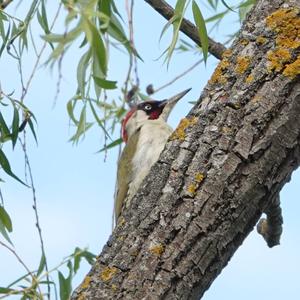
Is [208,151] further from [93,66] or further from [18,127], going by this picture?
[18,127]

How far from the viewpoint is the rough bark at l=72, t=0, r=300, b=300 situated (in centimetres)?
250

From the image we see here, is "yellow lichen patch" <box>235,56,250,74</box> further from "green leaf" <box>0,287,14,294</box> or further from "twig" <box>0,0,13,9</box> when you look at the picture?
"twig" <box>0,0,13,9</box>

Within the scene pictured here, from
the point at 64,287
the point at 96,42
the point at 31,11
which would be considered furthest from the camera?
the point at 64,287

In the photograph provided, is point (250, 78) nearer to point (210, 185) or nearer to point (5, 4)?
point (210, 185)

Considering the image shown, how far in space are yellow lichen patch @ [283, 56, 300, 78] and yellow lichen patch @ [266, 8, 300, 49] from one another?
0.09 m

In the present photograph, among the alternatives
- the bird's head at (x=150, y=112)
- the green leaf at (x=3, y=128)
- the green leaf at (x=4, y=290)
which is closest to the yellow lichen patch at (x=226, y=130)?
the green leaf at (x=4, y=290)

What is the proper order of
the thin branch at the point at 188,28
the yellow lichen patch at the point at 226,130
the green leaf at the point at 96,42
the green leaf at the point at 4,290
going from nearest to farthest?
1. the green leaf at the point at 96,42
2. the yellow lichen patch at the point at 226,130
3. the green leaf at the point at 4,290
4. the thin branch at the point at 188,28

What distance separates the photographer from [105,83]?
2.67 metres

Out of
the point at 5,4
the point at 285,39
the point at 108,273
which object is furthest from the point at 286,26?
the point at 5,4

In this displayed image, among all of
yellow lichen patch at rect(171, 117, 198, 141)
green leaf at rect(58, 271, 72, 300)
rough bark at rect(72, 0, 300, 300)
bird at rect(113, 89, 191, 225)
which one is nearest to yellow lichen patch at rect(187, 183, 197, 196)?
rough bark at rect(72, 0, 300, 300)

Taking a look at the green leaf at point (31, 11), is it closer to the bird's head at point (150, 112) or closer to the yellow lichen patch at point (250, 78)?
the yellow lichen patch at point (250, 78)

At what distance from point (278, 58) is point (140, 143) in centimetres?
263

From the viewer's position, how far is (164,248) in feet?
8.26

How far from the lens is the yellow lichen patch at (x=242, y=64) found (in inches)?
107
